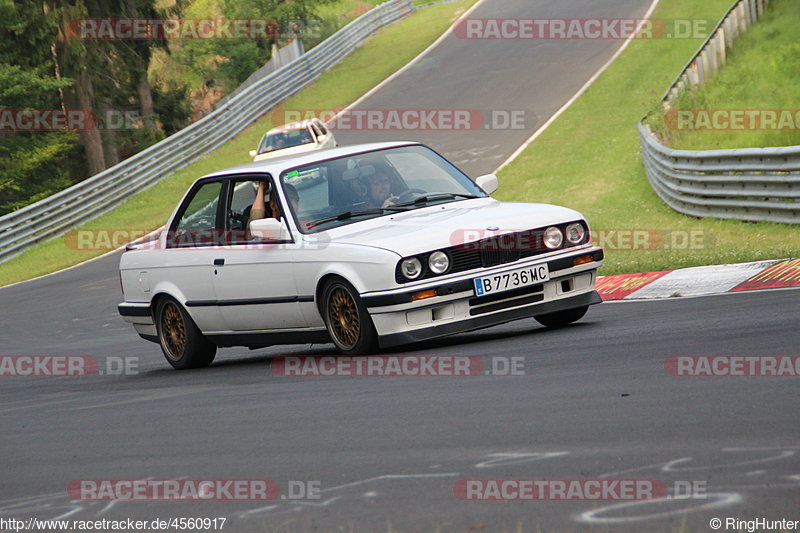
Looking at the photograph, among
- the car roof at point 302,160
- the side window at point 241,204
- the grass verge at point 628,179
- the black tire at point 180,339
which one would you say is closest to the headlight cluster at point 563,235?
the car roof at point 302,160

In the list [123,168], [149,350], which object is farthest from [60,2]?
[149,350]

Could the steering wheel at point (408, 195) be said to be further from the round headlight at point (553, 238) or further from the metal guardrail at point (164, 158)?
the metal guardrail at point (164, 158)

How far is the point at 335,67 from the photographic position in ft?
145

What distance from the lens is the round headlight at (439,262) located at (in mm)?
8211

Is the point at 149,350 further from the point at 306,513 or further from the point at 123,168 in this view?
Result: the point at 123,168

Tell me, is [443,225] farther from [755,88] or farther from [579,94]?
[579,94]

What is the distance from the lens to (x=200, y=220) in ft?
33.0

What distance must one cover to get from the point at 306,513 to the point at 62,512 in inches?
46.9

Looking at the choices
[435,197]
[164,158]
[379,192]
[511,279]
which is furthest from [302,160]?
[164,158]

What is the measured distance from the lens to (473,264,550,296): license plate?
8305mm

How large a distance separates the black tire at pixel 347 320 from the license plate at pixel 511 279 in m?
0.80

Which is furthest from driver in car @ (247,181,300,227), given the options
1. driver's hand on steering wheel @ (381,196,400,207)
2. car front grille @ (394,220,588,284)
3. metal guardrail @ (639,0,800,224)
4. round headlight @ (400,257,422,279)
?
metal guardrail @ (639,0,800,224)

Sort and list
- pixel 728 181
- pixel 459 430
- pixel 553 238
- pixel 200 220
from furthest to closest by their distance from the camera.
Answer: pixel 728 181 → pixel 200 220 → pixel 553 238 → pixel 459 430

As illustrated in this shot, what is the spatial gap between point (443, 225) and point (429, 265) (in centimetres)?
45
